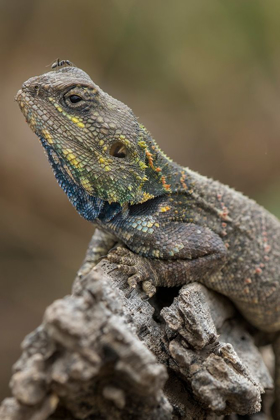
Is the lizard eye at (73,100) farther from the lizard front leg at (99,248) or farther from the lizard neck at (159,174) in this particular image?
the lizard front leg at (99,248)

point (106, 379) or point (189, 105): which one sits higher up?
point (189, 105)

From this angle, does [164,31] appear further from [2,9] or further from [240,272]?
[240,272]

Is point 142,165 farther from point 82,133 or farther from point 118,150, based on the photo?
point 82,133

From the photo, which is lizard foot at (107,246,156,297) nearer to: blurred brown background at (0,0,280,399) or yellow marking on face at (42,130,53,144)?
yellow marking on face at (42,130,53,144)

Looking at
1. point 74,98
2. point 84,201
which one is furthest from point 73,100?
point 84,201

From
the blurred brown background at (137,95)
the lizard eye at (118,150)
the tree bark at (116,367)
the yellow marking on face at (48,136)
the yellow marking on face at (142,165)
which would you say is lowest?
the tree bark at (116,367)

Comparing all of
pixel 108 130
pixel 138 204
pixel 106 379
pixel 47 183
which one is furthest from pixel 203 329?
pixel 47 183

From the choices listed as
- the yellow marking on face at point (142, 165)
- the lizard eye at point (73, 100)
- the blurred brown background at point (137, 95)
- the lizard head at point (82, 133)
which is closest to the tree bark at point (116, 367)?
the lizard head at point (82, 133)
